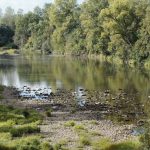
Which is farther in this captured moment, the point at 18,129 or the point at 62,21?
the point at 62,21

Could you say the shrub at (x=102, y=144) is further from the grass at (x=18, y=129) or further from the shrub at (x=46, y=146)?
the grass at (x=18, y=129)

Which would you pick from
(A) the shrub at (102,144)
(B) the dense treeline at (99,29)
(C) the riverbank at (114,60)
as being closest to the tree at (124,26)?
(B) the dense treeline at (99,29)

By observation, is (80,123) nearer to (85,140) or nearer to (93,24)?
(85,140)

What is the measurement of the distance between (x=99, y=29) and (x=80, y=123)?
9132 centimetres

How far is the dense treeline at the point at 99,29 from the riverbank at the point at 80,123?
4907 centimetres

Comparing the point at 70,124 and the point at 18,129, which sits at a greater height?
the point at 18,129

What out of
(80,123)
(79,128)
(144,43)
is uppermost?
(144,43)

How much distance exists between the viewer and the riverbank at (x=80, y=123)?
26.2 meters

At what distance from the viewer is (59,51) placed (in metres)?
160

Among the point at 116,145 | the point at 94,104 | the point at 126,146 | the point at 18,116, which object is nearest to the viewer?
the point at 126,146

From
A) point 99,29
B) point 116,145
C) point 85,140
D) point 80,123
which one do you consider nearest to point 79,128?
point 80,123

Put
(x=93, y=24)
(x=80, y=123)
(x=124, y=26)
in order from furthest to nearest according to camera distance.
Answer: (x=93, y=24) → (x=124, y=26) → (x=80, y=123)

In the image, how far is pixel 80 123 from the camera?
33.0 m

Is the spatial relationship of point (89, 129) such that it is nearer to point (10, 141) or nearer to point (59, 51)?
point (10, 141)
